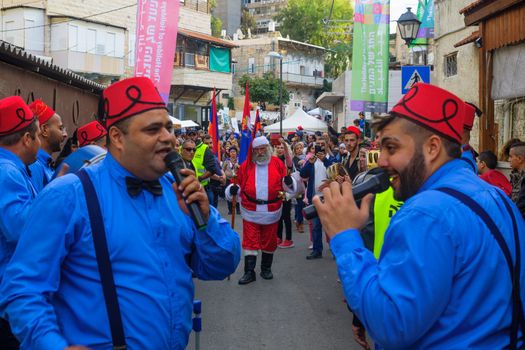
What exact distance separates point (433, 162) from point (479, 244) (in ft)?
1.34

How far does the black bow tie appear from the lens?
8.03 ft

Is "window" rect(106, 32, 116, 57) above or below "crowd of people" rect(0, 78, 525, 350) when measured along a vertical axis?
above

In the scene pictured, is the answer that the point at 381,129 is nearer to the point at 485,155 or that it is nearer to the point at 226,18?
the point at 485,155

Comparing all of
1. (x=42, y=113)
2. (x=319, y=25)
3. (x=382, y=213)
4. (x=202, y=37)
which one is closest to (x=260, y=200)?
(x=42, y=113)

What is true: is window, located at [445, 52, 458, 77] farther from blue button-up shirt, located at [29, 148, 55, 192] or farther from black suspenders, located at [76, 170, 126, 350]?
black suspenders, located at [76, 170, 126, 350]

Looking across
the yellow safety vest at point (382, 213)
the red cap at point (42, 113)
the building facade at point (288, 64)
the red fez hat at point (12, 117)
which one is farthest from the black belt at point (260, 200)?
the building facade at point (288, 64)

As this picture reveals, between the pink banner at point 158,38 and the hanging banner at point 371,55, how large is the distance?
5088 millimetres

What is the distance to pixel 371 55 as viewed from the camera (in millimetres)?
13664

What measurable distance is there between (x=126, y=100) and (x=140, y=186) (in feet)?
1.30

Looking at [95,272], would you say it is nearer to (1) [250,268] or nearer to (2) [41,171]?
(2) [41,171]

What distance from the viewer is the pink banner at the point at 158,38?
31.9 feet

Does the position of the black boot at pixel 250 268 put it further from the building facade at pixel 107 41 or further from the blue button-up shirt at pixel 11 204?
the building facade at pixel 107 41

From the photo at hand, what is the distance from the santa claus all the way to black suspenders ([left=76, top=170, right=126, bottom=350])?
638 cm

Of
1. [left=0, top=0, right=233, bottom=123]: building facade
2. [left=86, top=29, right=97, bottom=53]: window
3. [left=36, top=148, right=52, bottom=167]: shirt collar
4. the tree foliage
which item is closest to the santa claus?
[left=36, top=148, right=52, bottom=167]: shirt collar
